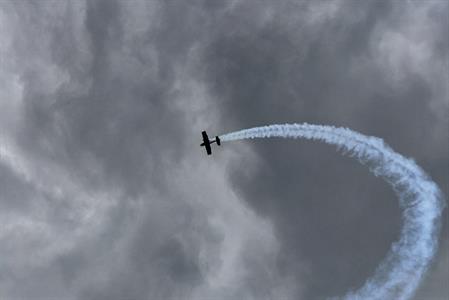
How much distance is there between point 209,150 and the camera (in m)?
69.9
